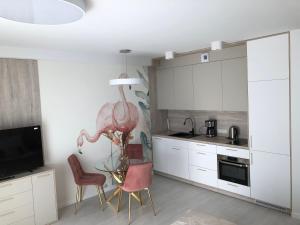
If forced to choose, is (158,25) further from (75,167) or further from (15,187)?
(15,187)

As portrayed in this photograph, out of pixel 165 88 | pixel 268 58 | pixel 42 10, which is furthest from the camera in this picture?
pixel 165 88

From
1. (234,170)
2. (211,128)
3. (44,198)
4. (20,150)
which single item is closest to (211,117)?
(211,128)

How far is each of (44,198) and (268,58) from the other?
3.69 meters

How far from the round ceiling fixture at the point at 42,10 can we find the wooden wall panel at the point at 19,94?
1.87 meters

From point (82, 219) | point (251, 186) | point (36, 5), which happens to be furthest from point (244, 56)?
point (82, 219)

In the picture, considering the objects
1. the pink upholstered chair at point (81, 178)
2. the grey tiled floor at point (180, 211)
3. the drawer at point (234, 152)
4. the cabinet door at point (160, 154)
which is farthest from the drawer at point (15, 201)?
the drawer at point (234, 152)

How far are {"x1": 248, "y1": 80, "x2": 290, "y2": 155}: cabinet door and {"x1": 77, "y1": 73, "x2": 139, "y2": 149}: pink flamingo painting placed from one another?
2.29m

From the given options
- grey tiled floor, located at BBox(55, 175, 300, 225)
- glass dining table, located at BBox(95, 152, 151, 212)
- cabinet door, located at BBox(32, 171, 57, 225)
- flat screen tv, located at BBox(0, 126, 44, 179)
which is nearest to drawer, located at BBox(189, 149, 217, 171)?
grey tiled floor, located at BBox(55, 175, 300, 225)

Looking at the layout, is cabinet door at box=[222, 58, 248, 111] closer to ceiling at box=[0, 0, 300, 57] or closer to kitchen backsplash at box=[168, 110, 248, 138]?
kitchen backsplash at box=[168, 110, 248, 138]

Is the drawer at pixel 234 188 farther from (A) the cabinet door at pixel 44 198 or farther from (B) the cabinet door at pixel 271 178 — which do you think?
(A) the cabinet door at pixel 44 198

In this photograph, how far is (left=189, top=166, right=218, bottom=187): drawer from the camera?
169 inches

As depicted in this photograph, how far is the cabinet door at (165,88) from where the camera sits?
524cm

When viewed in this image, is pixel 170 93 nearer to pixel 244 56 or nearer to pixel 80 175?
pixel 244 56

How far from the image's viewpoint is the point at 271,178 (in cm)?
356
